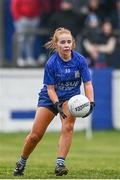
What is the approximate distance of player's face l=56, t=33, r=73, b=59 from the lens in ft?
38.9

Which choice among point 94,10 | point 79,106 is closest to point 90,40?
point 94,10

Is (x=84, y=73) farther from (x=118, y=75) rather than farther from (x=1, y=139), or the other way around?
(x=118, y=75)

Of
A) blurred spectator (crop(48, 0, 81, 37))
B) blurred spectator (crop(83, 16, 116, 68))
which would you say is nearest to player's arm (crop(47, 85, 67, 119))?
blurred spectator (crop(83, 16, 116, 68))

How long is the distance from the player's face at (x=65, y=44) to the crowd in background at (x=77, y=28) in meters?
9.64

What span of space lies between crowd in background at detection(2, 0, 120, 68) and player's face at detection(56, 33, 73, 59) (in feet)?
31.6

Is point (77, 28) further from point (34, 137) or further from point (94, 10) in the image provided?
point (34, 137)

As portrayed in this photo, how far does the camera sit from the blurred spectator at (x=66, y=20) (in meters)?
22.0

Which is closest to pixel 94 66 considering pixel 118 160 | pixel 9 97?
pixel 9 97

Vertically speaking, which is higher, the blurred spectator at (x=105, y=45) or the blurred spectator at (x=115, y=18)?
the blurred spectator at (x=115, y=18)

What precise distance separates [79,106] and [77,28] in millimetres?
10879

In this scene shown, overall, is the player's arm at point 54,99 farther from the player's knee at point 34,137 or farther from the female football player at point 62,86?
the player's knee at point 34,137

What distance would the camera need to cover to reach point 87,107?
11.7m

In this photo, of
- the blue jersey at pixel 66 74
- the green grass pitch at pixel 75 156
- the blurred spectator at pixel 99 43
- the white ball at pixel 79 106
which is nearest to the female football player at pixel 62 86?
the blue jersey at pixel 66 74

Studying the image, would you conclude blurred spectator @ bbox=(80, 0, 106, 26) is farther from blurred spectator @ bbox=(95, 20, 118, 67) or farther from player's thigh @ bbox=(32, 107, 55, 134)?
player's thigh @ bbox=(32, 107, 55, 134)
